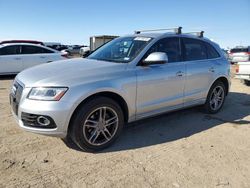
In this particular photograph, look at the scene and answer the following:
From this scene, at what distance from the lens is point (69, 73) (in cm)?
386

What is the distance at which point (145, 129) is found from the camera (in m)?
5.01

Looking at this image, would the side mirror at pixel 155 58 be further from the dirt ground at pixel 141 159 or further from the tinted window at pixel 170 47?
the dirt ground at pixel 141 159

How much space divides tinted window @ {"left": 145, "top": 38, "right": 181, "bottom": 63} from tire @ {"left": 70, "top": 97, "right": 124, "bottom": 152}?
4.42 feet

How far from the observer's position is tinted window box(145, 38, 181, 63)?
478 centimetres

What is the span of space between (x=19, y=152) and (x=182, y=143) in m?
2.50

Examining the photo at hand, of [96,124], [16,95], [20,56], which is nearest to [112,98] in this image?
[96,124]

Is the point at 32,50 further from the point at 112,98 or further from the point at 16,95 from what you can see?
the point at 112,98

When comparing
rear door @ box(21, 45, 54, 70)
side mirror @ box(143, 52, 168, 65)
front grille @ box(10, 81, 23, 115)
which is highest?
side mirror @ box(143, 52, 168, 65)

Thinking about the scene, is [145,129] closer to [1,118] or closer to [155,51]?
[155,51]

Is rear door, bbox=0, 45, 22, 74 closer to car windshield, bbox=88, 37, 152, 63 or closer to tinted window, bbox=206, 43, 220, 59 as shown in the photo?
car windshield, bbox=88, 37, 152, 63

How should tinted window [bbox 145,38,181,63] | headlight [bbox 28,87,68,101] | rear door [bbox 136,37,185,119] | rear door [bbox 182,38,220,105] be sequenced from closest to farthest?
headlight [bbox 28,87,68,101], rear door [bbox 136,37,185,119], tinted window [bbox 145,38,181,63], rear door [bbox 182,38,220,105]

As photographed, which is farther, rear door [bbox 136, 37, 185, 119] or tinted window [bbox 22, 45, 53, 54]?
tinted window [bbox 22, 45, 53, 54]

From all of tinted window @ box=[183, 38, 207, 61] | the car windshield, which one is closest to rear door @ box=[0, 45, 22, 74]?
the car windshield

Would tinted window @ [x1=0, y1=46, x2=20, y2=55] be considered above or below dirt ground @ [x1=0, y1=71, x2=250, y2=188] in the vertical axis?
above
